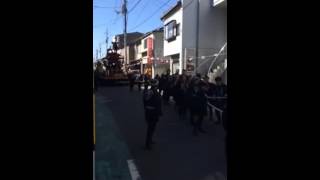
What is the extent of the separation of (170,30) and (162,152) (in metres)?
18.3

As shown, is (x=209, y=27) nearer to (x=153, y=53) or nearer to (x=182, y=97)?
(x=153, y=53)

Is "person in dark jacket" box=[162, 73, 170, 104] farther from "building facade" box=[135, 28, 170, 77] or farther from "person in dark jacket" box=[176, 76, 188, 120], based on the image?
"building facade" box=[135, 28, 170, 77]

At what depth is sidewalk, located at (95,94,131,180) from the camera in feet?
20.2

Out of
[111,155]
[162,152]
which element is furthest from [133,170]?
[162,152]

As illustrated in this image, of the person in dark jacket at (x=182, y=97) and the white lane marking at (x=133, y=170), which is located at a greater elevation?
the person in dark jacket at (x=182, y=97)

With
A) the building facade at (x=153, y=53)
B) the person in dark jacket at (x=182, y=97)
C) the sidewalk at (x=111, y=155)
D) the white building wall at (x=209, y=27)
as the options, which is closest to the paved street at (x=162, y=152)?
the sidewalk at (x=111, y=155)

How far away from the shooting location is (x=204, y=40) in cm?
2147

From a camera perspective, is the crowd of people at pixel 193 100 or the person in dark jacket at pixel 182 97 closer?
the crowd of people at pixel 193 100

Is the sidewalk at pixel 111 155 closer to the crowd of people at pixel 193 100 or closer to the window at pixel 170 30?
the crowd of people at pixel 193 100

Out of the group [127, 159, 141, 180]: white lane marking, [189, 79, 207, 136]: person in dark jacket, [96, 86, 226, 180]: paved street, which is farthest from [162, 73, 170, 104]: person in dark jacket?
[127, 159, 141, 180]: white lane marking

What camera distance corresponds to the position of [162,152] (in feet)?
25.3

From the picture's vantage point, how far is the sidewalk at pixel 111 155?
6167mm
